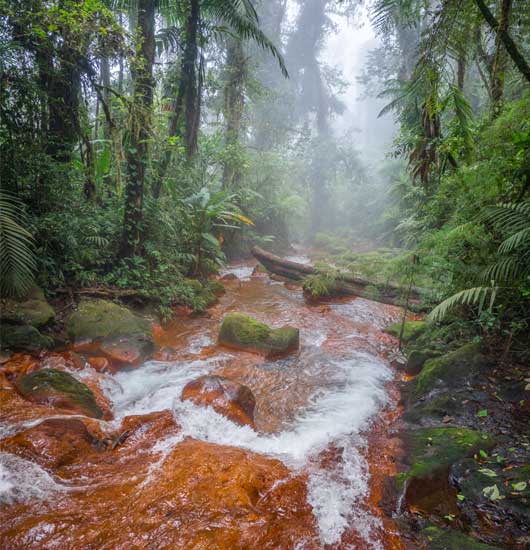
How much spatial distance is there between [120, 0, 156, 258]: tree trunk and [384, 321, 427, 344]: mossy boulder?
5.25 m

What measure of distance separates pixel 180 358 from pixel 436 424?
354 cm

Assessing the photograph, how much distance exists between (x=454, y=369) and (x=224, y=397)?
2810 mm

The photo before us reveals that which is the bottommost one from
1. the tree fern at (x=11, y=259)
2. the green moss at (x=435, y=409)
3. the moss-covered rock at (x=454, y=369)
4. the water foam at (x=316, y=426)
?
the water foam at (x=316, y=426)

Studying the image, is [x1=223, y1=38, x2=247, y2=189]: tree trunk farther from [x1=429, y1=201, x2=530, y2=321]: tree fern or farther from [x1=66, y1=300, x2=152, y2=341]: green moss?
[x1=429, y1=201, x2=530, y2=321]: tree fern

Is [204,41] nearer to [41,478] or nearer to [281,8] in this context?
[41,478]

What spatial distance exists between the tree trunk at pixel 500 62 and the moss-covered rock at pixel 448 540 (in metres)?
5.33

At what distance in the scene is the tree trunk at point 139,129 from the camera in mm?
5434

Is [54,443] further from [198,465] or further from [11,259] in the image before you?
[11,259]

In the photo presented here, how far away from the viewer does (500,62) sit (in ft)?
16.3

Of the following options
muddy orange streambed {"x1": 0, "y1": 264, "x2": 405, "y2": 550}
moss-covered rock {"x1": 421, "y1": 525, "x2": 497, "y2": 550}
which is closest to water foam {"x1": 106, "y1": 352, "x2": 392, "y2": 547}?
muddy orange streambed {"x1": 0, "y1": 264, "x2": 405, "y2": 550}

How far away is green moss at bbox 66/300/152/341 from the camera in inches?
184

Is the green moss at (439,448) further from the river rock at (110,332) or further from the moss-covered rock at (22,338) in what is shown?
the moss-covered rock at (22,338)

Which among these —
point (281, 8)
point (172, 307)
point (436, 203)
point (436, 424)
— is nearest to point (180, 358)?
point (172, 307)

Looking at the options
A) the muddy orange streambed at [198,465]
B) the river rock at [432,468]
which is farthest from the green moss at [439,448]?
the muddy orange streambed at [198,465]
